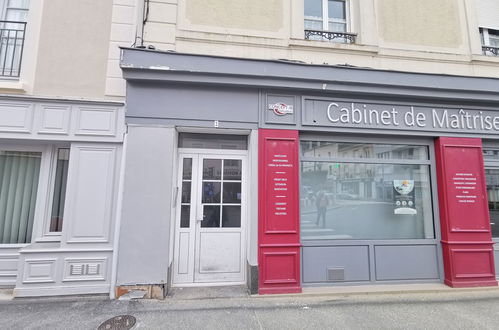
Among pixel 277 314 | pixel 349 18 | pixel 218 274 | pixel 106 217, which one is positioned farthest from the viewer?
pixel 349 18

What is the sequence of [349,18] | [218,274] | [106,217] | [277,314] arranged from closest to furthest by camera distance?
[277,314], [106,217], [218,274], [349,18]

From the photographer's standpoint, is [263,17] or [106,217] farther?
[263,17]

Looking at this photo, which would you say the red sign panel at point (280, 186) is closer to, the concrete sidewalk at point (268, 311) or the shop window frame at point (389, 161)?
the shop window frame at point (389, 161)

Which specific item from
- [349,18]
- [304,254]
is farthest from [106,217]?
[349,18]

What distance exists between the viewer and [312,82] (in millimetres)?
4395

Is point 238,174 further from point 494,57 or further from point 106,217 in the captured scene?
point 494,57

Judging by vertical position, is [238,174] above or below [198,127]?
below

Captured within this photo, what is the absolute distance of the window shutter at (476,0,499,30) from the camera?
5285 mm

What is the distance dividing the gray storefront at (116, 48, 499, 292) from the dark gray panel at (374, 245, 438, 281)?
0.8 inches

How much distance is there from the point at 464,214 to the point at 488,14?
13.4 ft

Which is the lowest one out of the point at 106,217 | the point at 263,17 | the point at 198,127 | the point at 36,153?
the point at 106,217

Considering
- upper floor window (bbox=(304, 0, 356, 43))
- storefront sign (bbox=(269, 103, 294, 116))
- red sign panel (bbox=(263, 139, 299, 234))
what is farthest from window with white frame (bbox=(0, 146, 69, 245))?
upper floor window (bbox=(304, 0, 356, 43))

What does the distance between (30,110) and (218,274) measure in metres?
3.90

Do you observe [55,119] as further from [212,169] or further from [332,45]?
[332,45]
